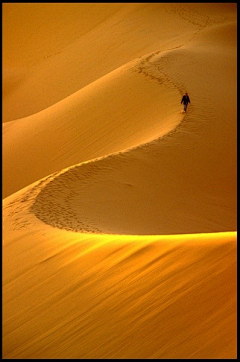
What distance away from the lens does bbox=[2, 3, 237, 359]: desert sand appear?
27.2ft

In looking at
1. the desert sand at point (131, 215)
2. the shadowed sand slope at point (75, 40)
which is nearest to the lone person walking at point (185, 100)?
the desert sand at point (131, 215)

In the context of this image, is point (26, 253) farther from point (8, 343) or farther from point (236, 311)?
point (236, 311)

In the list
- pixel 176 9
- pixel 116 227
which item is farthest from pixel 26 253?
pixel 176 9

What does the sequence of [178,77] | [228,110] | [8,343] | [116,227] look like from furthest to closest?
[178,77] < [228,110] < [116,227] < [8,343]

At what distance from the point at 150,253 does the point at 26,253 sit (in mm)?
2245

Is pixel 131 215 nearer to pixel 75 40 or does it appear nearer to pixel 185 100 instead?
pixel 185 100

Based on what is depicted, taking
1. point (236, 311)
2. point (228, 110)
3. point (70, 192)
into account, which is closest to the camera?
point (236, 311)

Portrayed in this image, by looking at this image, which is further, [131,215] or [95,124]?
[95,124]

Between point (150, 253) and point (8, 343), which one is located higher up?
point (150, 253)

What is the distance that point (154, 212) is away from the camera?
13.3 m

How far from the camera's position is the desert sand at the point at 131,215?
327 inches

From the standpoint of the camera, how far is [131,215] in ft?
42.3

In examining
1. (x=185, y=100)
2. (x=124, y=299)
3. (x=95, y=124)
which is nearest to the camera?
(x=124, y=299)

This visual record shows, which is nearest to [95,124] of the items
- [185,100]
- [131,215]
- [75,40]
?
[185,100]
